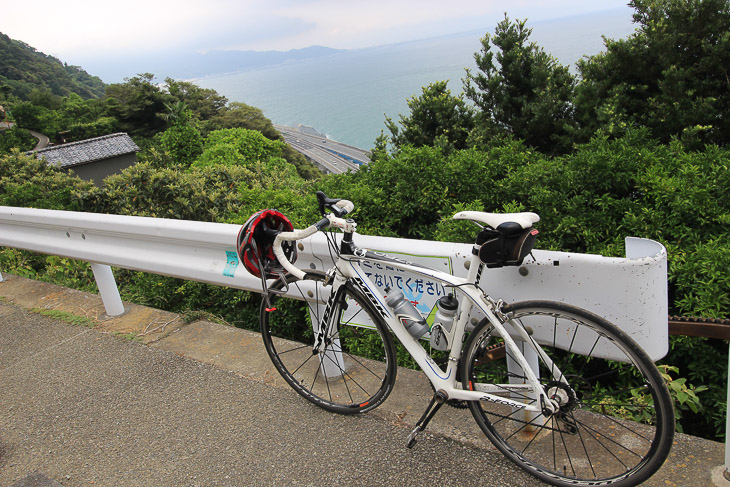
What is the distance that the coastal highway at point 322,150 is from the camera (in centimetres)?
9156

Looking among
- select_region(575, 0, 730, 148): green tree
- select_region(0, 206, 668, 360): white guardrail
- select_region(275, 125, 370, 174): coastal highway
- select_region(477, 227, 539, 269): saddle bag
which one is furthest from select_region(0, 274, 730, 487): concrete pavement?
select_region(275, 125, 370, 174): coastal highway

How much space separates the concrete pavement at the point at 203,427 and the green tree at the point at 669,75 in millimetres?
6316

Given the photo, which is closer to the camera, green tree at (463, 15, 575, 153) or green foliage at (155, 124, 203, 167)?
green tree at (463, 15, 575, 153)

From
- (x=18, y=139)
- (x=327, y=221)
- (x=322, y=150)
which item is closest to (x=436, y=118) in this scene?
(x=327, y=221)

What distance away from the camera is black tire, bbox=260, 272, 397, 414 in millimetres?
2513

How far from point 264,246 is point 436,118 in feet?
34.3

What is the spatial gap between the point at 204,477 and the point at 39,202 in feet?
27.6

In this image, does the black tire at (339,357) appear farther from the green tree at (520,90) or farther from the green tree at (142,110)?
the green tree at (142,110)

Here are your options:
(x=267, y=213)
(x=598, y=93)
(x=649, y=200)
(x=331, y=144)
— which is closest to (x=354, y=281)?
(x=267, y=213)

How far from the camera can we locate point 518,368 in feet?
7.07

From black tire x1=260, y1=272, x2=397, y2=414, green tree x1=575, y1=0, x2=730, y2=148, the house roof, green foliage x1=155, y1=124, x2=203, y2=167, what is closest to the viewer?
black tire x1=260, y1=272, x2=397, y2=414

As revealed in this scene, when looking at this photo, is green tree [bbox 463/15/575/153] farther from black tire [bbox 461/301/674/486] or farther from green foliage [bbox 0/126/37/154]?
green foliage [bbox 0/126/37/154]

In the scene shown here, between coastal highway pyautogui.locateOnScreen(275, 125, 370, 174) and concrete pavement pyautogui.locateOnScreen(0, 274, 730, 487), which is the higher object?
concrete pavement pyautogui.locateOnScreen(0, 274, 730, 487)

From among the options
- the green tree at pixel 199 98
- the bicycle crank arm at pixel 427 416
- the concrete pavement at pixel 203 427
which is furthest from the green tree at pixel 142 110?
the bicycle crank arm at pixel 427 416
